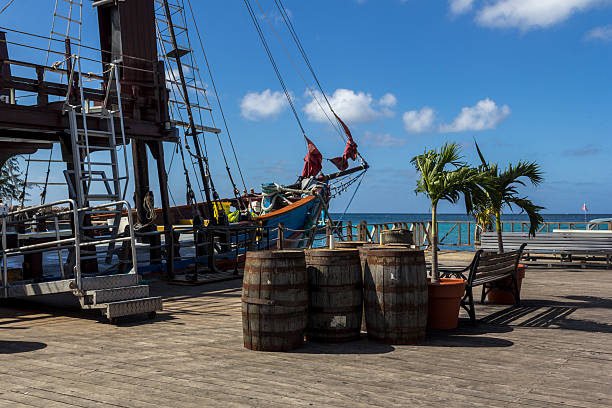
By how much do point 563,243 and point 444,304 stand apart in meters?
8.74

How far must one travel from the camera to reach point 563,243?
1348cm

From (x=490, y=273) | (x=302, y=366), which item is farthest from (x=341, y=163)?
(x=302, y=366)

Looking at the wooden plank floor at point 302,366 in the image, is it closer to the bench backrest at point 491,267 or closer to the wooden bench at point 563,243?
the bench backrest at point 491,267

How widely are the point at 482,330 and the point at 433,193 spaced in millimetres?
1766

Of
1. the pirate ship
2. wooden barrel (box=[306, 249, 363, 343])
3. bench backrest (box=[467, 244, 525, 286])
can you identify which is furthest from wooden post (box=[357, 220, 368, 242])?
wooden barrel (box=[306, 249, 363, 343])

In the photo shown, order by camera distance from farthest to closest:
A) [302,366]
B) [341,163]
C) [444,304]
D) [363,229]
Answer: [341,163] < [363,229] < [444,304] < [302,366]

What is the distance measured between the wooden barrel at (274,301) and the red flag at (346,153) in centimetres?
2126

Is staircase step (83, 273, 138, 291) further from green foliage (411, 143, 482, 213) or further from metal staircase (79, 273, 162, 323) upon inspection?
green foliage (411, 143, 482, 213)

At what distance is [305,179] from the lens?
23.0 m

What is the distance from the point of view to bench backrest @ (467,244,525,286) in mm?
6759

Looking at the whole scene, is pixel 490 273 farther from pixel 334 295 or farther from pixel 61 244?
pixel 61 244

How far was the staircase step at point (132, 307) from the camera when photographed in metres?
6.89

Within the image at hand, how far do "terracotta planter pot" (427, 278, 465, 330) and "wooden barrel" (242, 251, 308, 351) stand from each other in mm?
1649

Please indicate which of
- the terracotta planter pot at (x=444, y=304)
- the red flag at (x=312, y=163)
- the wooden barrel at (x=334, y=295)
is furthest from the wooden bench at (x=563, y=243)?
the red flag at (x=312, y=163)
